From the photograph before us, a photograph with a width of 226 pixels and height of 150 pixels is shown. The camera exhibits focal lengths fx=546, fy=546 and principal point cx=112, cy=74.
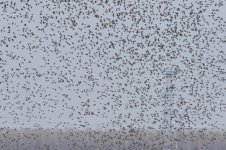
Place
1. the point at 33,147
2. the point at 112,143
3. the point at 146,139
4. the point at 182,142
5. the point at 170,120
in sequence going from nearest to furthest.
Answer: the point at 170,120 < the point at 33,147 < the point at 182,142 < the point at 112,143 < the point at 146,139

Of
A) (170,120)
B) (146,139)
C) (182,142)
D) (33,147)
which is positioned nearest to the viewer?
(170,120)

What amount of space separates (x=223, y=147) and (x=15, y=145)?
4116 centimetres

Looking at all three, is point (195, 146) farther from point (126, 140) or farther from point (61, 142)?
point (61, 142)

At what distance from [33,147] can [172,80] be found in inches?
2944

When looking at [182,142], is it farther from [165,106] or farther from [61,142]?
[165,106]

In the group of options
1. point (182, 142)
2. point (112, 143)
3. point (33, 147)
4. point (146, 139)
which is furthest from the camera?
point (146, 139)

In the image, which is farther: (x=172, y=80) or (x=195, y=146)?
(x=195, y=146)

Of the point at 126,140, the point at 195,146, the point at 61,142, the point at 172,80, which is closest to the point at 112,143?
the point at 126,140

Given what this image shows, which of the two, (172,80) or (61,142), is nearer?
(172,80)

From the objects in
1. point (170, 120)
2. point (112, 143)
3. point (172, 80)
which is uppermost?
point (172, 80)

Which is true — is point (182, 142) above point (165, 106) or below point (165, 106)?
below

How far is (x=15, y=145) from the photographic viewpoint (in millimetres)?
109000

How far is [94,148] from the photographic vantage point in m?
107

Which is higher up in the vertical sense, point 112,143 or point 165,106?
point 165,106
